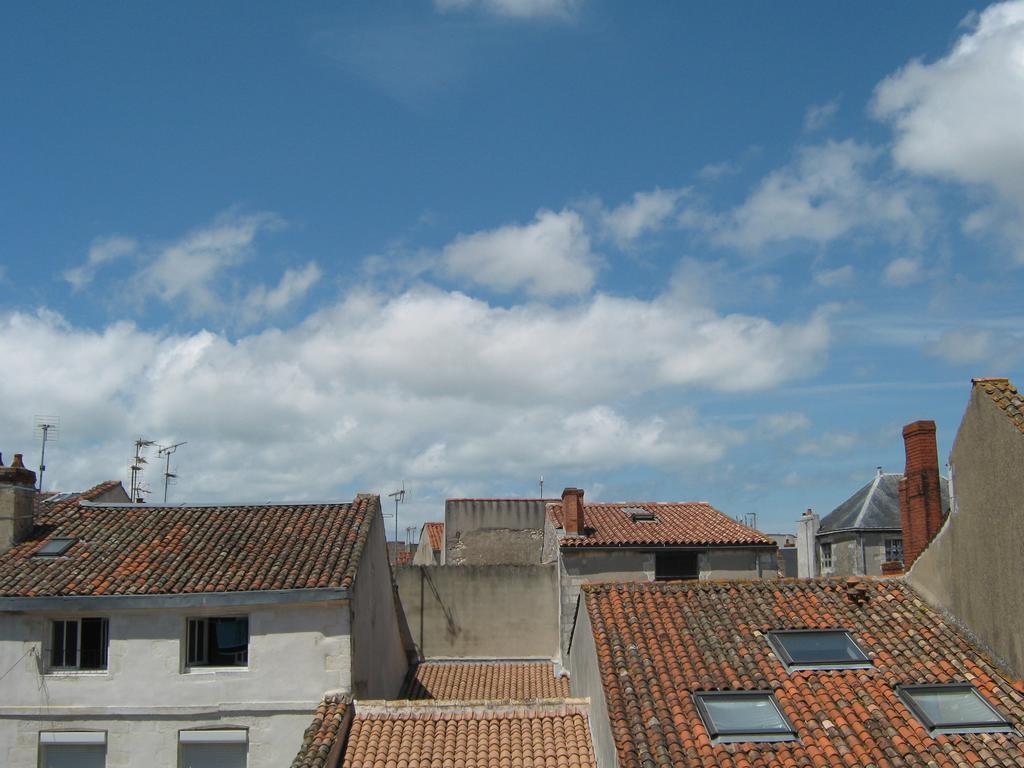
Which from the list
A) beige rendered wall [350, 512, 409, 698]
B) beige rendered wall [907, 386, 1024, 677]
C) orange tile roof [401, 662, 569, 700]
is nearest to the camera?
beige rendered wall [907, 386, 1024, 677]

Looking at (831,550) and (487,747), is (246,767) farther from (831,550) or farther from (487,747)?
(831,550)

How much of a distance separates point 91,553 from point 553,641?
17.0m

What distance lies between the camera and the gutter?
55.4 ft

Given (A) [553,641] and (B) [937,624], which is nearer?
(B) [937,624]

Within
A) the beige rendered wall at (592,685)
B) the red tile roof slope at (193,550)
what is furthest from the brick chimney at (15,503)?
the beige rendered wall at (592,685)

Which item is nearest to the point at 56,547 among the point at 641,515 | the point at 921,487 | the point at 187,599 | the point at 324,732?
the point at 187,599

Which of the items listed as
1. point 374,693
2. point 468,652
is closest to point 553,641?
point 468,652

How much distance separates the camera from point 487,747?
48.2 ft

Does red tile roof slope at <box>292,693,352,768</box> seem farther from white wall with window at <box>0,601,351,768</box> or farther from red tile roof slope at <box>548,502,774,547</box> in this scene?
red tile roof slope at <box>548,502,774,547</box>

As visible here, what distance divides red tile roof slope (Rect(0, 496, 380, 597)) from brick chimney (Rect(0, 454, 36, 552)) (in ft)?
0.93

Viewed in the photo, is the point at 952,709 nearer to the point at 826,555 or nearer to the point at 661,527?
the point at 661,527

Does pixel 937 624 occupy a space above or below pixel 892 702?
above

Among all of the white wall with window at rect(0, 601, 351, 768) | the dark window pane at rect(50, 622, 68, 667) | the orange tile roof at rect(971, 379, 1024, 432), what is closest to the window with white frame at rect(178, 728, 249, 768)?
the white wall with window at rect(0, 601, 351, 768)

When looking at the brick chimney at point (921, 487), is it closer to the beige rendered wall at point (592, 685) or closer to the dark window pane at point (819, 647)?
the dark window pane at point (819, 647)
